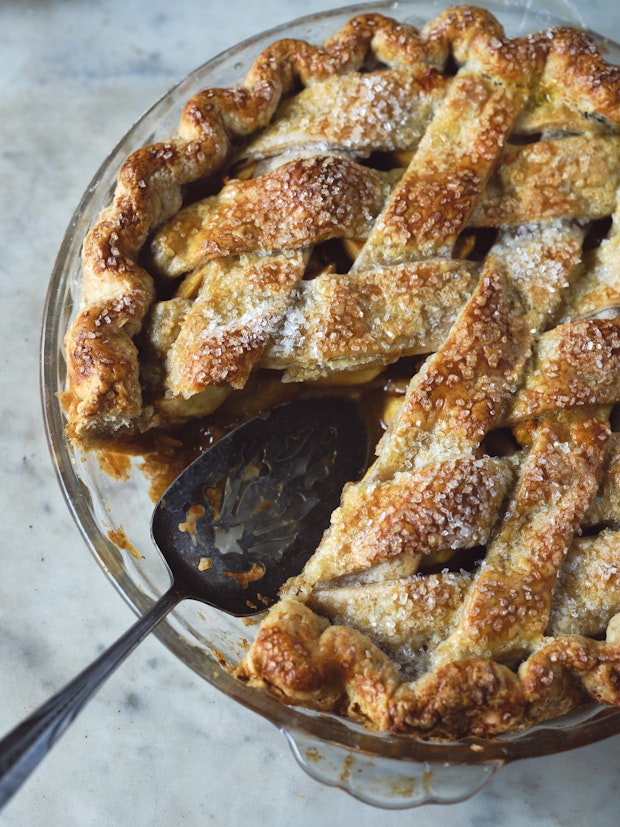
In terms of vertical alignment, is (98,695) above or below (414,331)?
below

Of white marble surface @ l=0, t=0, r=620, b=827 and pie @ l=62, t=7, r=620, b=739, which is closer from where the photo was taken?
pie @ l=62, t=7, r=620, b=739

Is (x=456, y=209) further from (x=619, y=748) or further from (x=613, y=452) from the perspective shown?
(x=619, y=748)

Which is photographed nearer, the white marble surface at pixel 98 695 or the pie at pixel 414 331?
the pie at pixel 414 331

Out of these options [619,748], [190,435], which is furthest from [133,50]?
[619,748]

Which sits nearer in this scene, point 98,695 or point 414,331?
point 414,331
